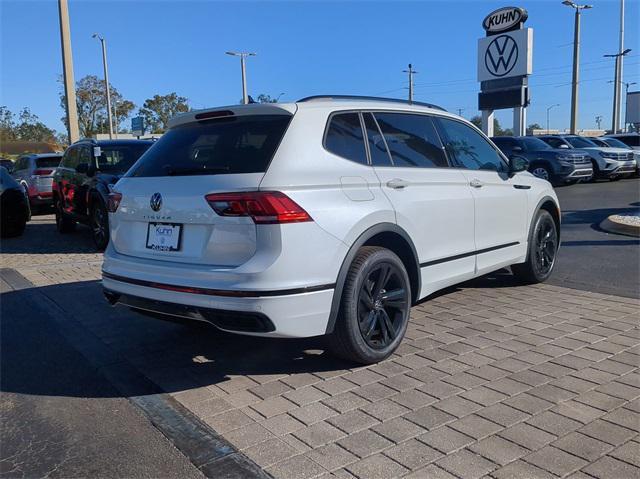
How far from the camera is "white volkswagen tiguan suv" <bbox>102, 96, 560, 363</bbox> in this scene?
11.4ft

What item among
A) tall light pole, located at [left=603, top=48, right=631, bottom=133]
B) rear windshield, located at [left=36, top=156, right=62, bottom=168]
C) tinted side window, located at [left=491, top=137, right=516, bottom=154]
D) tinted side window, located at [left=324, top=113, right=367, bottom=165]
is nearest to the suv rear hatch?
tinted side window, located at [left=324, top=113, right=367, bottom=165]

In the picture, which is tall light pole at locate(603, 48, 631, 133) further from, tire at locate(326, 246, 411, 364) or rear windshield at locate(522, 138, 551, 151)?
tire at locate(326, 246, 411, 364)

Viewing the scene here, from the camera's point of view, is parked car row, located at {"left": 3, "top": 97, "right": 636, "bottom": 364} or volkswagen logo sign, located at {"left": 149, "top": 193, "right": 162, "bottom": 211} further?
volkswagen logo sign, located at {"left": 149, "top": 193, "right": 162, "bottom": 211}

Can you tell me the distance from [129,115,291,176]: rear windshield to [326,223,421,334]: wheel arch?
31.8 inches

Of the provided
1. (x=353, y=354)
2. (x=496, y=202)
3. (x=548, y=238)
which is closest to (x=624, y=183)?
(x=548, y=238)

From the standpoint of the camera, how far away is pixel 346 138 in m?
4.17

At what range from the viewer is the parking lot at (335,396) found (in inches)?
117

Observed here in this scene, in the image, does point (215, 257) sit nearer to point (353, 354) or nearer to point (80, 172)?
point (353, 354)

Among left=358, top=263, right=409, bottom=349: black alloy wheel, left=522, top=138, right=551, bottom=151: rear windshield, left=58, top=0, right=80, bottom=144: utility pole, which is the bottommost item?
left=358, top=263, right=409, bottom=349: black alloy wheel

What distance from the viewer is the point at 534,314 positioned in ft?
17.8

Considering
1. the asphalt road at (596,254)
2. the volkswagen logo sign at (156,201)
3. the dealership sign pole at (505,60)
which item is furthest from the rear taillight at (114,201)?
the dealership sign pole at (505,60)

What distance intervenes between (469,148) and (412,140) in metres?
0.98

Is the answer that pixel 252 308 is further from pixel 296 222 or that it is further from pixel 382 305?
pixel 382 305

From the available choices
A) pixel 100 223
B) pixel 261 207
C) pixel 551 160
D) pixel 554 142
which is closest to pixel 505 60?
pixel 554 142
